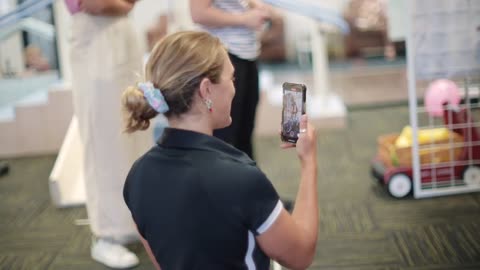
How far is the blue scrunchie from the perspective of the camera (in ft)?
4.28

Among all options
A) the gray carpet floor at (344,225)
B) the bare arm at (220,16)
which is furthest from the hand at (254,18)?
the gray carpet floor at (344,225)

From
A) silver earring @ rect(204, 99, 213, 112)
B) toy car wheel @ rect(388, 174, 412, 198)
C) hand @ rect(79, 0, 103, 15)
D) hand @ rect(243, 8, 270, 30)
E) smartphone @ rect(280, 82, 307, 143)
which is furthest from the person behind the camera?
toy car wheel @ rect(388, 174, 412, 198)

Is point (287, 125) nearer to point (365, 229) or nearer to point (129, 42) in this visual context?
point (129, 42)

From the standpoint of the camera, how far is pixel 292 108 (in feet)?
4.90

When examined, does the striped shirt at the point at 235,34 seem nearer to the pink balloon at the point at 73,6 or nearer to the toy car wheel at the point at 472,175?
the pink balloon at the point at 73,6

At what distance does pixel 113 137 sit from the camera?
2469mm

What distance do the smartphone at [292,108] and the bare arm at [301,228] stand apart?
0.12 ft

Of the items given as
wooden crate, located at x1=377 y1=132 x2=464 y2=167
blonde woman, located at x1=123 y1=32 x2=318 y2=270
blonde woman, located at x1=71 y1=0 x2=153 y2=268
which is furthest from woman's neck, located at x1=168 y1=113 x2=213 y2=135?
wooden crate, located at x1=377 y1=132 x2=464 y2=167

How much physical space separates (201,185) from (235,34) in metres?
1.30

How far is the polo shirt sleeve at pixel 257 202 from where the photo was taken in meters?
1.24

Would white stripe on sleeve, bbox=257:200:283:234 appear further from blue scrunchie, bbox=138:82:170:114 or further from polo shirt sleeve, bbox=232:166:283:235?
blue scrunchie, bbox=138:82:170:114

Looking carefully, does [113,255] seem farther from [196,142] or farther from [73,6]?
[196,142]

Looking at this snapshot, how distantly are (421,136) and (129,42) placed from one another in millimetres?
1590

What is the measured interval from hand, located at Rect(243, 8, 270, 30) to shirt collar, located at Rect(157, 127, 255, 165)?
3.83ft
